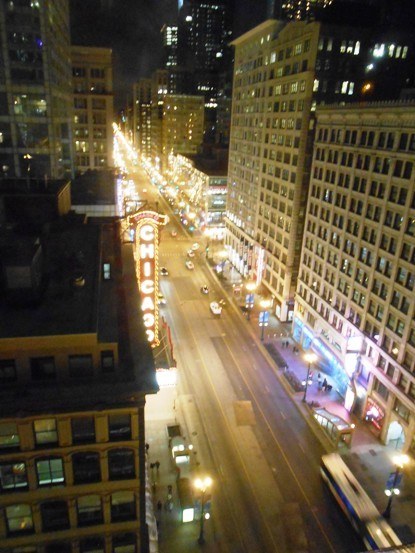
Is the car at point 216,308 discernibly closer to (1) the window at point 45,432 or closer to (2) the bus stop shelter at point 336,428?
(2) the bus stop shelter at point 336,428

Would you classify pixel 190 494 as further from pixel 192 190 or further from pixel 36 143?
pixel 192 190

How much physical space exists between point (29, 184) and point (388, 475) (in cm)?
4740

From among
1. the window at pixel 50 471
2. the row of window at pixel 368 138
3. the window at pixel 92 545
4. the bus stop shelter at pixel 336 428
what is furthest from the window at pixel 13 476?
the row of window at pixel 368 138

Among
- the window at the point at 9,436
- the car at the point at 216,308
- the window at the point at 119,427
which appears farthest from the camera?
the car at the point at 216,308

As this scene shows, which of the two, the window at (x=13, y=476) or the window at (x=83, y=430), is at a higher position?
the window at (x=83, y=430)

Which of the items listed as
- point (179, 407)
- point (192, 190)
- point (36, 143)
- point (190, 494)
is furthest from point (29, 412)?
point (192, 190)

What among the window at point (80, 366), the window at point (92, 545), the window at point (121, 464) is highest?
the window at point (80, 366)

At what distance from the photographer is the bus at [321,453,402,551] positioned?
31.0 meters

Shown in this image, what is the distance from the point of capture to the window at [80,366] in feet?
77.0

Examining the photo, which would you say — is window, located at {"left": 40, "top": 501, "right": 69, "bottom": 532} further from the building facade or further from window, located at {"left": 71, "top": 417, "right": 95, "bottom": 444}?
window, located at {"left": 71, "top": 417, "right": 95, "bottom": 444}

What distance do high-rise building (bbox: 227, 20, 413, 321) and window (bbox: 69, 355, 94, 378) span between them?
46.4 metres

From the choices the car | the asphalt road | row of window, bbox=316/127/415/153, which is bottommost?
the asphalt road

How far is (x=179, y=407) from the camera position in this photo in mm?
47531

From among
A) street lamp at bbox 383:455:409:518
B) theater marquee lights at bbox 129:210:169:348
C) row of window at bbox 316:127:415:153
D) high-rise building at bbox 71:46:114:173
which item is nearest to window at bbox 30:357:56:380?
theater marquee lights at bbox 129:210:169:348
